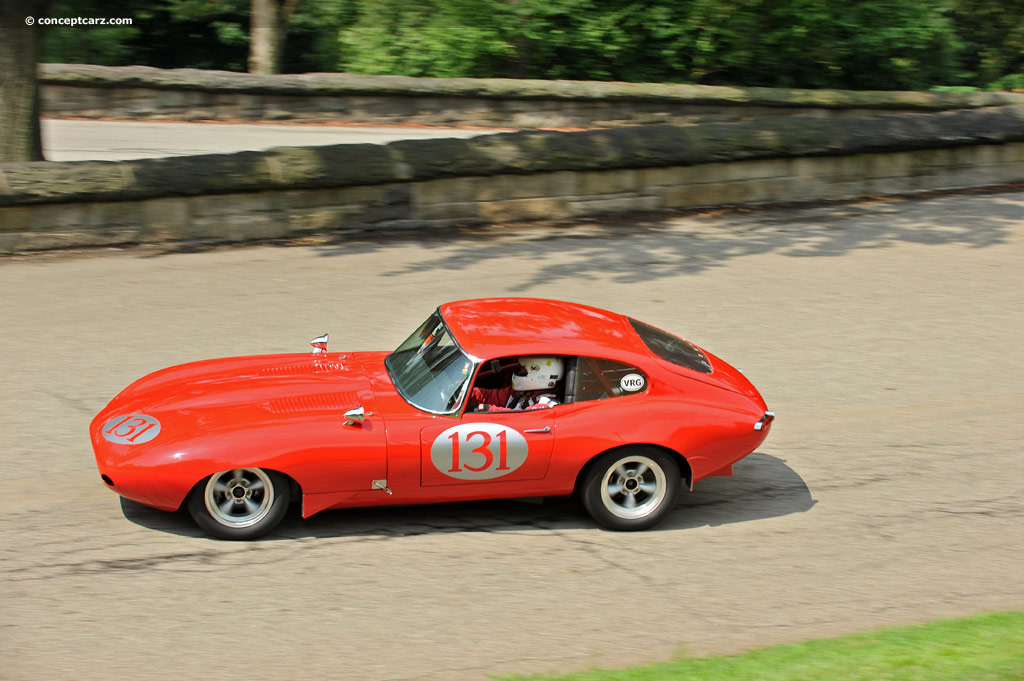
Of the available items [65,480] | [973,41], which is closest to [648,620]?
[65,480]

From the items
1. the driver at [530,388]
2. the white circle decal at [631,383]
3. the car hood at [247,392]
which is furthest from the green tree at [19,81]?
the white circle decal at [631,383]

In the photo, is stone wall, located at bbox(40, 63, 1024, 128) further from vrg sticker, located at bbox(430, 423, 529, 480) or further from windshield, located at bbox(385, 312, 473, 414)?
vrg sticker, located at bbox(430, 423, 529, 480)

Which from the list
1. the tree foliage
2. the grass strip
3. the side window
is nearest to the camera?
the grass strip

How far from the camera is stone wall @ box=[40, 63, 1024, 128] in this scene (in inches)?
811

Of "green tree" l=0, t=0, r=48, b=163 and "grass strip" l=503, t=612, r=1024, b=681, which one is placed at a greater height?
"green tree" l=0, t=0, r=48, b=163

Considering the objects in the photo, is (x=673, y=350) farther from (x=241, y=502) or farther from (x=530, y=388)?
(x=241, y=502)

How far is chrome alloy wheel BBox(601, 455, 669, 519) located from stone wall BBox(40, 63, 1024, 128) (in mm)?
15958

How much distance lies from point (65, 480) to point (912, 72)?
23516 mm

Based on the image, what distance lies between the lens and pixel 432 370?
6.20 m

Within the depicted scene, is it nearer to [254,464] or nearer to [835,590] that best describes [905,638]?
[835,590]

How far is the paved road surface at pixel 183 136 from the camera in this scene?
1747 centimetres

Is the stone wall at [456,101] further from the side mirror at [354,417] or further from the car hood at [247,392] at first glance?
the side mirror at [354,417]

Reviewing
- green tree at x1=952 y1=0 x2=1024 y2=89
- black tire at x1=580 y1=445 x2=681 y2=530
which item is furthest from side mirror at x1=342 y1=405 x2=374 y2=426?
green tree at x1=952 y1=0 x2=1024 y2=89

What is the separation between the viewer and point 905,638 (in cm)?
482
